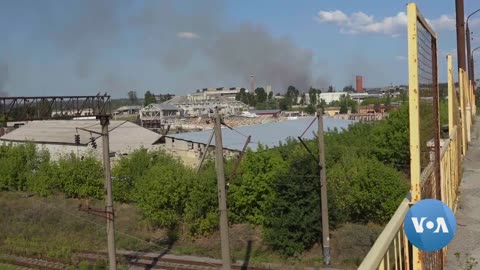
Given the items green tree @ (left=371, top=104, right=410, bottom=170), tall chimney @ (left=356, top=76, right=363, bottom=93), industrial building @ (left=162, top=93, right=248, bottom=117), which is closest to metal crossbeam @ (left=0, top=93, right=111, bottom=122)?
green tree @ (left=371, top=104, right=410, bottom=170)

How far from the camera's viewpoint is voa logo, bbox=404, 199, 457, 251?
93.2 inches

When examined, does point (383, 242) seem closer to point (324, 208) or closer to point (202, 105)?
point (324, 208)

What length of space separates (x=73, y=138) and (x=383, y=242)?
48712mm

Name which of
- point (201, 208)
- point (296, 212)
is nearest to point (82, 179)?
point (201, 208)

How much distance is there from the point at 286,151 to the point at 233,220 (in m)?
5.65

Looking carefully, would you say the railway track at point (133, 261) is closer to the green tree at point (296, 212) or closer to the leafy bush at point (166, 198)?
the green tree at point (296, 212)

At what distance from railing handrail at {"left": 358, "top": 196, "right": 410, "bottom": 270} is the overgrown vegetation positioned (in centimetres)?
1869

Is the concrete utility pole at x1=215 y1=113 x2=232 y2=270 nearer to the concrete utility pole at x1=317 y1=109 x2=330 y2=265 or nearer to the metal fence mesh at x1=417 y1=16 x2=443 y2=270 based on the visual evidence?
the metal fence mesh at x1=417 y1=16 x2=443 y2=270

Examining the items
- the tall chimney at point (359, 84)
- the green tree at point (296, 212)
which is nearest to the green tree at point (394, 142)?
the green tree at point (296, 212)

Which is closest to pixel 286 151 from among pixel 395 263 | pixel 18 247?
pixel 18 247

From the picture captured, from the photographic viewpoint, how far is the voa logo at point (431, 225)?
2367 millimetres

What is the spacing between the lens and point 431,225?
7.94 feet

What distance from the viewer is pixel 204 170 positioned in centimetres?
2959

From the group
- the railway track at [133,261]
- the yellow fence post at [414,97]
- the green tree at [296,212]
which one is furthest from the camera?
the green tree at [296,212]
